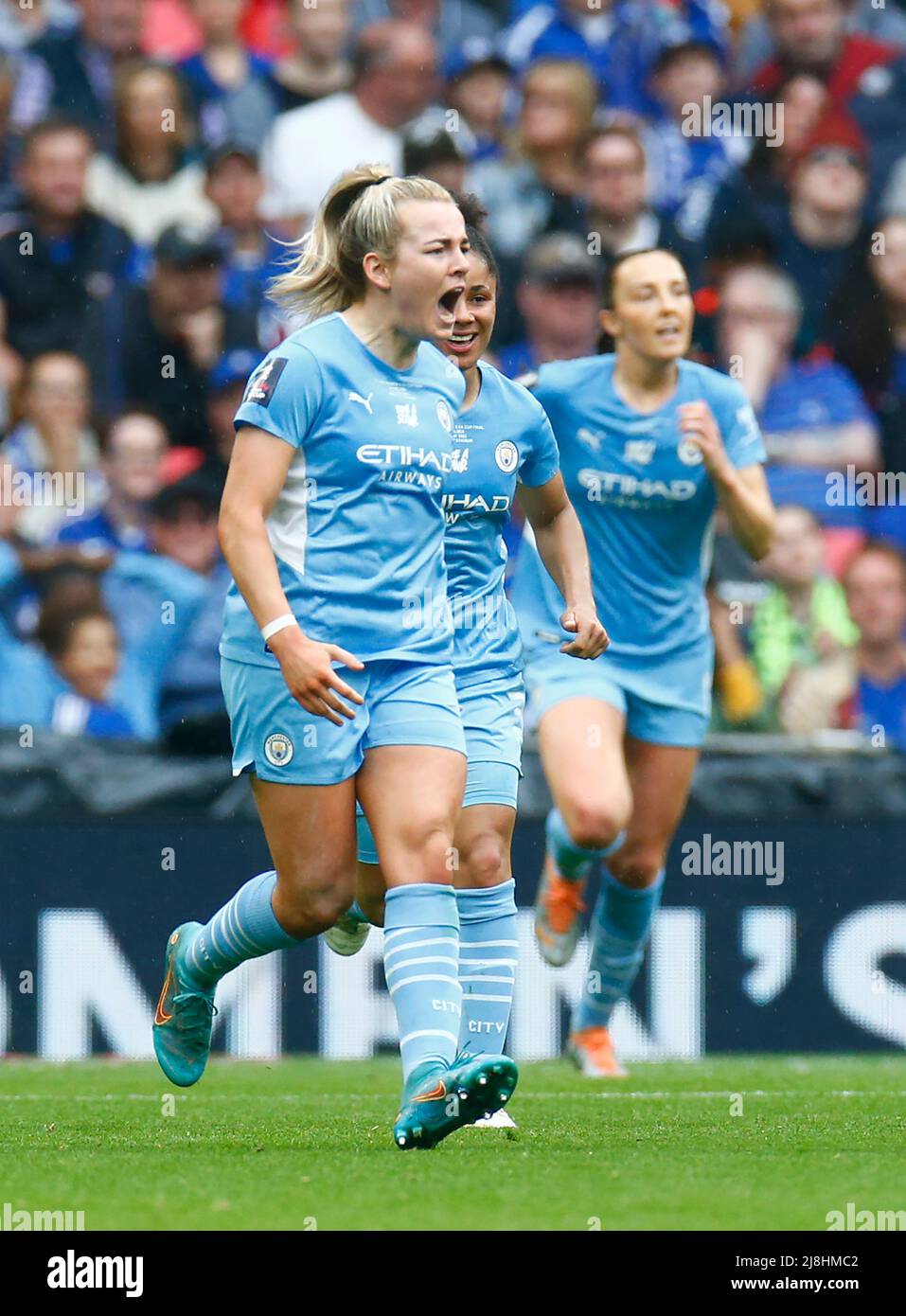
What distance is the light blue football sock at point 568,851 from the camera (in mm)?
7670

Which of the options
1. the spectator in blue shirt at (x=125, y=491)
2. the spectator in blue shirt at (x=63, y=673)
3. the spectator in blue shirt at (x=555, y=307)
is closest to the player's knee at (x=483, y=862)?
the spectator in blue shirt at (x=63, y=673)

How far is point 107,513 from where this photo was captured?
35.6ft

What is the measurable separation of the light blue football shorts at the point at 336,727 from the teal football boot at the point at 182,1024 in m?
0.88

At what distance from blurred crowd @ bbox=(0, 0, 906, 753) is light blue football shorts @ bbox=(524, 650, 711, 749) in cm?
259

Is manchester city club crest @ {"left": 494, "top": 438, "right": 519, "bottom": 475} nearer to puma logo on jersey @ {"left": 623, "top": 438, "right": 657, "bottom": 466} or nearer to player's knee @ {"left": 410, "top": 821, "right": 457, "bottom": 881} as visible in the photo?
player's knee @ {"left": 410, "top": 821, "right": 457, "bottom": 881}

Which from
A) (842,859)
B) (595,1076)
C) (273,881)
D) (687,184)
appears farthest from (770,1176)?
(687,184)

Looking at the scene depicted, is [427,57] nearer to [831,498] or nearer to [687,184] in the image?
[687,184]

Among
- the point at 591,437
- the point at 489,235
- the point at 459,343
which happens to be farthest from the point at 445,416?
the point at 489,235

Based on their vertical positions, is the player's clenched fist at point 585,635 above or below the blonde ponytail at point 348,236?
below

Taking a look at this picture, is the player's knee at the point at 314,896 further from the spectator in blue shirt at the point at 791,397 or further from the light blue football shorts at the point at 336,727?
the spectator in blue shirt at the point at 791,397

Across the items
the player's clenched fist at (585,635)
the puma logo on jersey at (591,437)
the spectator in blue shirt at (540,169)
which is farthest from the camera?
the spectator in blue shirt at (540,169)

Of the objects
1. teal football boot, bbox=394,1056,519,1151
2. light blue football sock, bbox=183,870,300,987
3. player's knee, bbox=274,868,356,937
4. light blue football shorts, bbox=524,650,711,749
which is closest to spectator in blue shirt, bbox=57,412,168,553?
light blue football shorts, bbox=524,650,711,749

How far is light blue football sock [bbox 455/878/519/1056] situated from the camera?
6.00m

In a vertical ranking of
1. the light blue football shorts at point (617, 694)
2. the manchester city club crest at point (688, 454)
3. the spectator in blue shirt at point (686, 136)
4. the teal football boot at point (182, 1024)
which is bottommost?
the teal football boot at point (182, 1024)
